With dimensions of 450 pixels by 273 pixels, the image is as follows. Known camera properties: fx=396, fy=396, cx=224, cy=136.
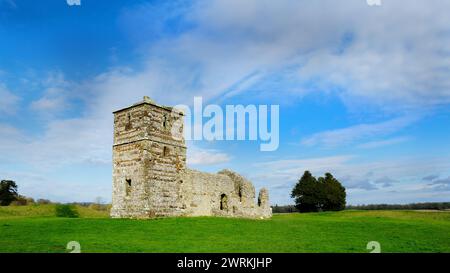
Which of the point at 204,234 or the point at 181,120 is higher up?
the point at 181,120

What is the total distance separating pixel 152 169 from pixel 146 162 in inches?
26.3

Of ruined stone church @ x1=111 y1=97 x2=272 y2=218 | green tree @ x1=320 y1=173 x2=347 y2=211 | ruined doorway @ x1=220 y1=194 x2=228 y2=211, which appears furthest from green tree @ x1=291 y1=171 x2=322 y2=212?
ruined stone church @ x1=111 y1=97 x2=272 y2=218

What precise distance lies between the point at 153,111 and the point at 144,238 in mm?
11605

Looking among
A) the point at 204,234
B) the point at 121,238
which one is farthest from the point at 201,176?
the point at 121,238

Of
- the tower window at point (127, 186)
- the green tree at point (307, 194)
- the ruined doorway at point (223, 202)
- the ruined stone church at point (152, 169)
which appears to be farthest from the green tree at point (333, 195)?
the tower window at point (127, 186)

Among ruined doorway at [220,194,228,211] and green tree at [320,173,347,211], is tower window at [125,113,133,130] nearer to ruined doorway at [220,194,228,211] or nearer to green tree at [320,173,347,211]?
ruined doorway at [220,194,228,211]

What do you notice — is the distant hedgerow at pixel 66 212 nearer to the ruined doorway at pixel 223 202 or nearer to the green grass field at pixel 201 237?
the green grass field at pixel 201 237

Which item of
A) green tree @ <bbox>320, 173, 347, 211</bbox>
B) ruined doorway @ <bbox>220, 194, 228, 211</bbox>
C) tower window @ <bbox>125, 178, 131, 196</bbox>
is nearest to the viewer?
tower window @ <bbox>125, 178, 131, 196</bbox>

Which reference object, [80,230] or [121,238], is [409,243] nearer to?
[121,238]

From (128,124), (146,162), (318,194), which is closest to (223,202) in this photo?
(146,162)

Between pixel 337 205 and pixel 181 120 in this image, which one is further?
pixel 337 205

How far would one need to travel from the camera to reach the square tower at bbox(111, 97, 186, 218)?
979 inches
